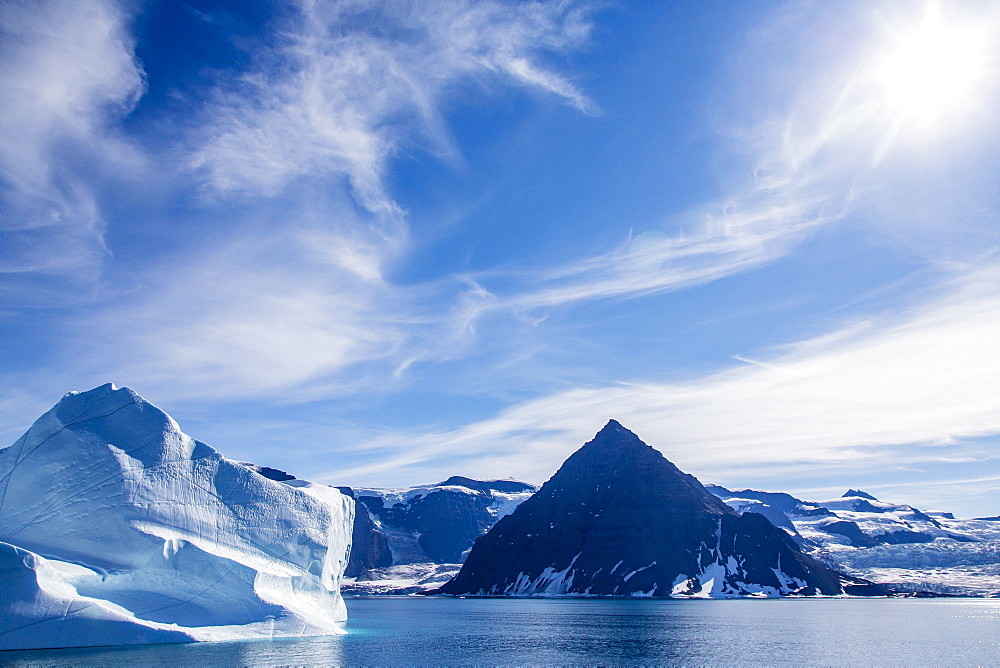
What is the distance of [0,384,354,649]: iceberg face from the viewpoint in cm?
4834

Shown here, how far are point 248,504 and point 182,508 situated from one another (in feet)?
21.5

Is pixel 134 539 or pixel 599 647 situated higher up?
pixel 134 539

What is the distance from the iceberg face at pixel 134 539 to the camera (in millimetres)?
48344

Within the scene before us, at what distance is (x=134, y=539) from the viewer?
54562 mm

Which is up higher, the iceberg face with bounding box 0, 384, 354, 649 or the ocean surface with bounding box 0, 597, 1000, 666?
the iceberg face with bounding box 0, 384, 354, 649

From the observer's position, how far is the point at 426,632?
8800 centimetres

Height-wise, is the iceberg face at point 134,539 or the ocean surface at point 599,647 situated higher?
the iceberg face at point 134,539

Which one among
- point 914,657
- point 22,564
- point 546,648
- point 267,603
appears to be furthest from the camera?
point 546,648

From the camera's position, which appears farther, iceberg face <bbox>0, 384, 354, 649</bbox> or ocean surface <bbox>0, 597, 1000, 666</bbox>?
ocean surface <bbox>0, 597, 1000, 666</bbox>

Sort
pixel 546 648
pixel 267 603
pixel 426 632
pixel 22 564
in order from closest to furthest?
1. pixel 22 564
2. pixel 267 603
3. pixel 546 648
4. pixel 426 632

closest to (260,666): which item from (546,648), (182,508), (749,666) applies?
(182,508)

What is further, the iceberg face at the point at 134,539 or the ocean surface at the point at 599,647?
the ocean surface at the point at 599,647

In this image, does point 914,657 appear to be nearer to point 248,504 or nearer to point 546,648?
point 546,648

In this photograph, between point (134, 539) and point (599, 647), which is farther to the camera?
point (599, 647)
